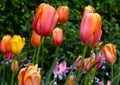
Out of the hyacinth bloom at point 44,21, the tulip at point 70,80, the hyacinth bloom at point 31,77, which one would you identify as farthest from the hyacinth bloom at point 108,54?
the hyacinth bloom at point 31,77

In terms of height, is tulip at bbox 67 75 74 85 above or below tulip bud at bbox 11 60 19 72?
below

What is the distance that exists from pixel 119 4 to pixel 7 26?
1.49m

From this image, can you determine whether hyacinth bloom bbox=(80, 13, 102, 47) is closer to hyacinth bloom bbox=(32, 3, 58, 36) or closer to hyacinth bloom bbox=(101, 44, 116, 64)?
hyacinth bloom bbox=(32, 3, 58, 36)

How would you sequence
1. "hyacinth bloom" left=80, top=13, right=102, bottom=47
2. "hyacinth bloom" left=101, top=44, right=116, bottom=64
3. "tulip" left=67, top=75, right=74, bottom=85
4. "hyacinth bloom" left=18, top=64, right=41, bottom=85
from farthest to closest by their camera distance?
"hyacinth bloom" left=101, top=44, right=116, bottom=64 < "tulip" left=67, top=75, right=74, bottom=85 < "hyacinth bloom" left=80, top=13, right=102, bottom=47 < "hyacinth bloom" left=18, top=64, right=41, bottom=85

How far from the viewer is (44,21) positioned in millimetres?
2057

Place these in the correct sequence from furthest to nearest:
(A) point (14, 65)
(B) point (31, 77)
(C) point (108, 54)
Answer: (C) point (108, 54)
(A) point (14, 65)
(B) point (31, 77)

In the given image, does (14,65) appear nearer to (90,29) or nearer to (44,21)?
(44,21)

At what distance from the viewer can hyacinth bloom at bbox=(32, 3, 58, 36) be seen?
2.04 m

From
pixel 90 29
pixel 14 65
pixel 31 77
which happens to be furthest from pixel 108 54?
pixel 31 77

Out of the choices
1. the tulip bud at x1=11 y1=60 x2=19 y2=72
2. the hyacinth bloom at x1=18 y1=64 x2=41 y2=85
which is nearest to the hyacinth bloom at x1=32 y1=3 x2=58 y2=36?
the tulip bud at x1=11 y1=60 x2=19 y2=72

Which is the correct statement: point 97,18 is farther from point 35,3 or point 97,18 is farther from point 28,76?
point 35,3

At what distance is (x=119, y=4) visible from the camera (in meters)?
5.52

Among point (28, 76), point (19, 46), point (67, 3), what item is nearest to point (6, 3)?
point (67, 3)

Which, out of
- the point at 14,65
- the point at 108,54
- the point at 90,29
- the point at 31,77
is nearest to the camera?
the point at 31,77
